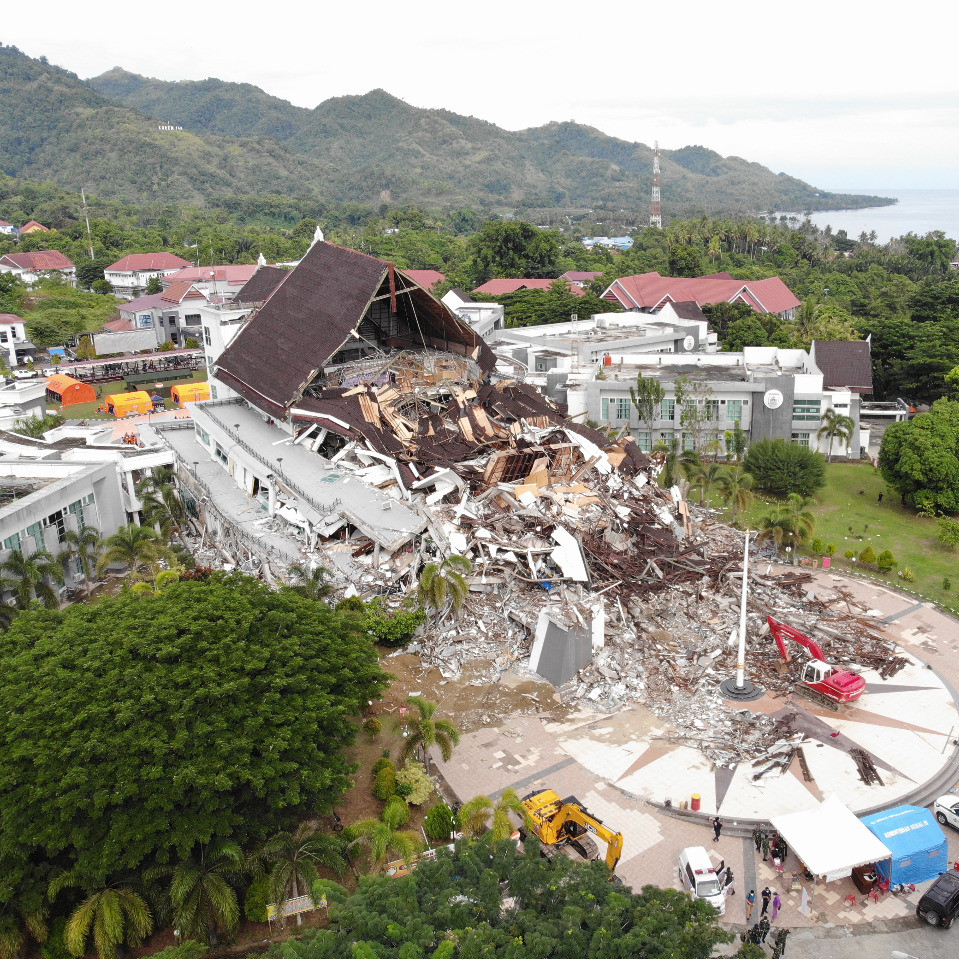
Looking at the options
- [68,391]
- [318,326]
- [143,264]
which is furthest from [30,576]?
A: [143,264]

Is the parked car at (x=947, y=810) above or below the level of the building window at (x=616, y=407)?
below

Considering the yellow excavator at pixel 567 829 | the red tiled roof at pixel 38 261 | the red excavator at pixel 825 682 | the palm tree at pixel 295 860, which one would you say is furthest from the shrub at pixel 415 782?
the red tiled roof at pixel 38 261

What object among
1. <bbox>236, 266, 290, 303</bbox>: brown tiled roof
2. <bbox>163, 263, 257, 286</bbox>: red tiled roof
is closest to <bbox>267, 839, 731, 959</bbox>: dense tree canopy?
<bbox>236, 266, 290, 303</bbox>: brown tiled roof

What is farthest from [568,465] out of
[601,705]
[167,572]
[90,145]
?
[90,145]

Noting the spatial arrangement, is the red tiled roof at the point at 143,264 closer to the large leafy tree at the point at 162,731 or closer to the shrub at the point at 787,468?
the shrub at the point at 787,468

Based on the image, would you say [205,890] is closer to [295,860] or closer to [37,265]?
[295,860]

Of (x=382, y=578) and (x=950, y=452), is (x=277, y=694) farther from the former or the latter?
(x=950, y=452)
